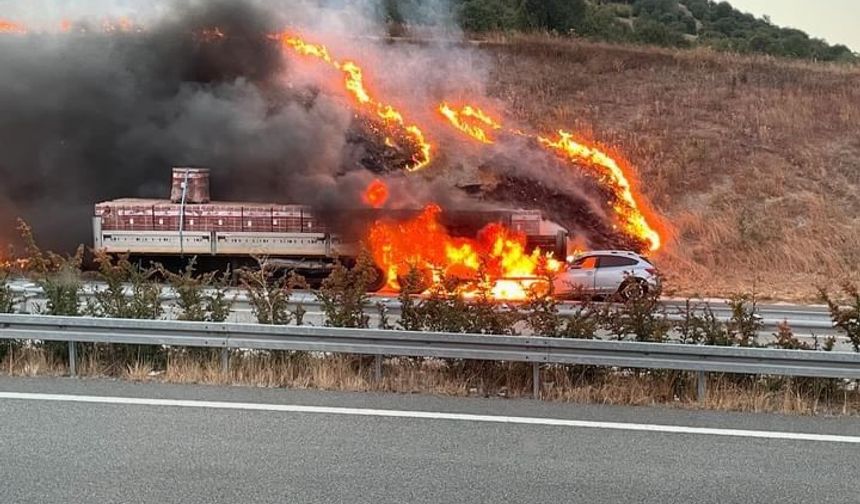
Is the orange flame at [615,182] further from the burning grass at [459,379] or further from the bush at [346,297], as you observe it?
the burning grass at [459,379]

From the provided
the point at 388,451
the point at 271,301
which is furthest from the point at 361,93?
the point at 388,451

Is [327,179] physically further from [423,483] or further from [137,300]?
[423,483]

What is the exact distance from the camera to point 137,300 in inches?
333

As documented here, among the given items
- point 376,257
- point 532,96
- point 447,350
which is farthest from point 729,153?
point 447,350

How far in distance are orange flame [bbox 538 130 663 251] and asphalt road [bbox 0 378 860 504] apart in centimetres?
1309

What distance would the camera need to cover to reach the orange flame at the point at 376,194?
17.0 metres

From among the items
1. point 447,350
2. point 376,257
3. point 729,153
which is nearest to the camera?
point 447,350

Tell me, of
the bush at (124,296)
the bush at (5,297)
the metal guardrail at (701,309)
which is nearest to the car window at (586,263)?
the metal guardrail at (701,309)

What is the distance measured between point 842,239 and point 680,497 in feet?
67.6

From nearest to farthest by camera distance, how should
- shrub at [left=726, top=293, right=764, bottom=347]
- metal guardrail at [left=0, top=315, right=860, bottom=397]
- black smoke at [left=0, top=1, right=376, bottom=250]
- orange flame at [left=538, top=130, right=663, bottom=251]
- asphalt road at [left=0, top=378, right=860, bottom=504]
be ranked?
asphalt road at [left=0, top=378, right=860, bottom=504] → metal guardrail at [left=0, top=315, right=860, bottom=397] → shrub at [left=726, top=293, right=764, bottom=347] → black smoke at [left=0, top=1, right=376, bottom=250] → orange flame at [left=538, top=130, right=663, bottom=251]

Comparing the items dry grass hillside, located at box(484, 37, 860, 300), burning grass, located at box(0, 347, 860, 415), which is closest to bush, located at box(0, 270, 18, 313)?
burning grass, located at box(0, 347, 860, 415)

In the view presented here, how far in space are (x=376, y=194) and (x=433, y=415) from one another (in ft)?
36.4

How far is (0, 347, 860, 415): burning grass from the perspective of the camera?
7.07 metres

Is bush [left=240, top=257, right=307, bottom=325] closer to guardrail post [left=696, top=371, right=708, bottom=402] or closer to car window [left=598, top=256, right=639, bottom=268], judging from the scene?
guardrail post [left=696, top=371, right=708, bottom=402]
